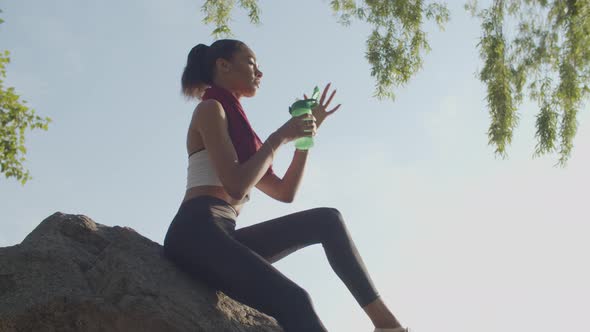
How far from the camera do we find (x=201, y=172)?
9.59 feet

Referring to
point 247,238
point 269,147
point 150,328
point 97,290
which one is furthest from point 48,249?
point 269,147

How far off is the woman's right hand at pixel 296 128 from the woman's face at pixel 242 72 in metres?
0.41

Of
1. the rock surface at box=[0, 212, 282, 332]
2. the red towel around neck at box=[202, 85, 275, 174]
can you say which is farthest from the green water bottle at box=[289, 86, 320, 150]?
the rock surface at box=[0, 212, 282, 332]

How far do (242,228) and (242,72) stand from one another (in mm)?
826

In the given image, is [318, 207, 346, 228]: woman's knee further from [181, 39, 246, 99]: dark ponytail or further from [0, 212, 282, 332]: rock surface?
[181, 39, 246, 99]: dark ponytail

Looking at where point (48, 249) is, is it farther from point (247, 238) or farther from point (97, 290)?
point (247, 238)

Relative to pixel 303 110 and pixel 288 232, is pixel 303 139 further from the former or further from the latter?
pixel 288 232

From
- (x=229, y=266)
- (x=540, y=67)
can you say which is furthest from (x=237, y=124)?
(x=540, y=67)

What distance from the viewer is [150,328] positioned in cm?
257

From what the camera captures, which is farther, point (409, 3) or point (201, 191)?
point (409, 3)

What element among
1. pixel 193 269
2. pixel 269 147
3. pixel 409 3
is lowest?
pixel 193 269

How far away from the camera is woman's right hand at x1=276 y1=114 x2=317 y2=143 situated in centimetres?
295

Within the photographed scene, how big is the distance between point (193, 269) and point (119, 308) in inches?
14.4

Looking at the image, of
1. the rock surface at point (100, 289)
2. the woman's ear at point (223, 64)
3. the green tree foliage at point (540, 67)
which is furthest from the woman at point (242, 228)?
the green tree foliage at point (540, 67)
